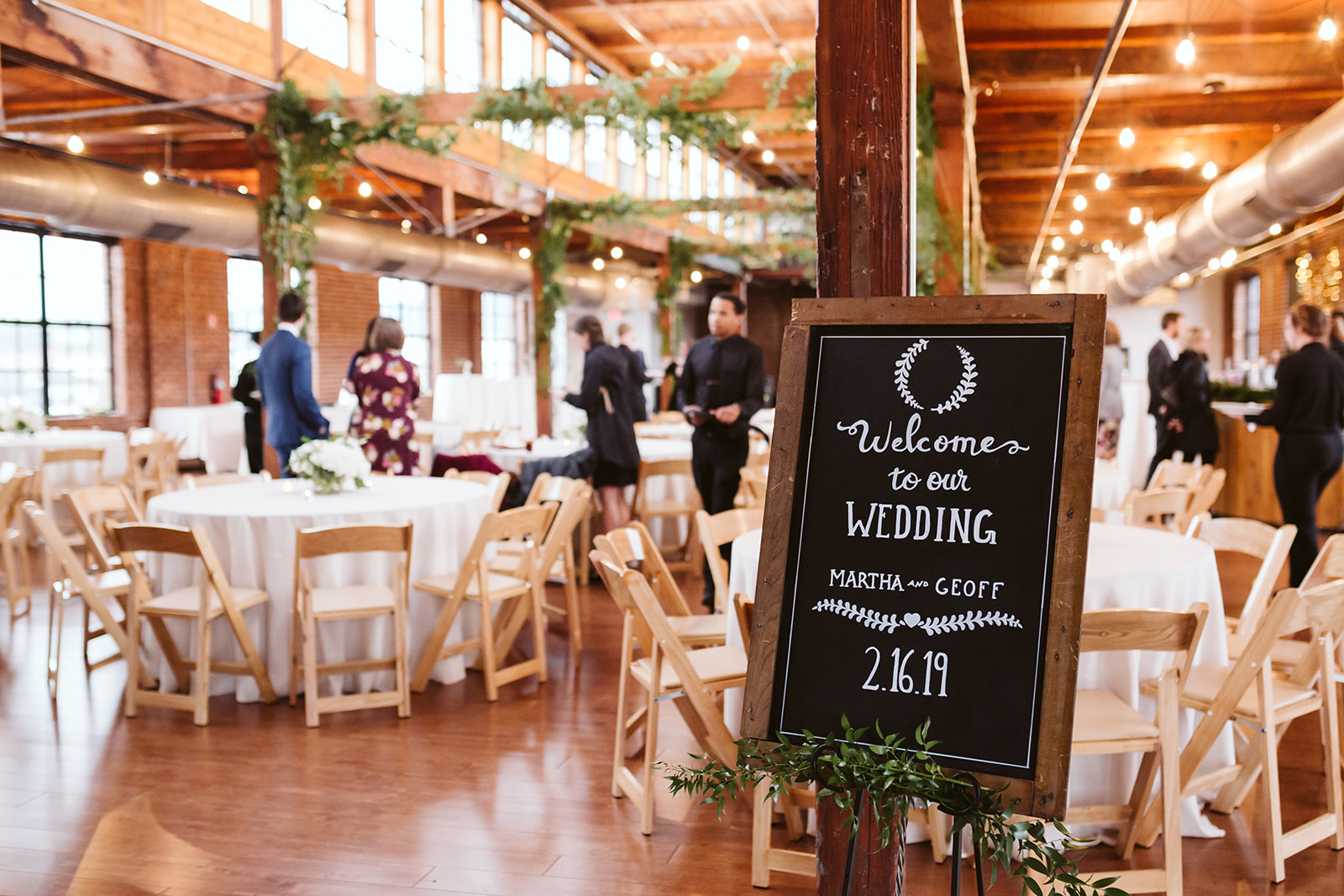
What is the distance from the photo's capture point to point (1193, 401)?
27.5 feet

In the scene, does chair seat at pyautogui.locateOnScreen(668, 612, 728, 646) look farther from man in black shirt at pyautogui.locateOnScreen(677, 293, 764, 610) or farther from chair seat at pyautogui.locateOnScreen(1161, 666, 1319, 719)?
man in black shirt at pyautogui.locateOnScreen(677, 293, 764, 610)

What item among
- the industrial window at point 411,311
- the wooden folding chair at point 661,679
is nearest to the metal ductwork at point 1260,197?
the wooden folding chair at point 661,679

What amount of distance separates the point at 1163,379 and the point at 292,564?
6.94 meters

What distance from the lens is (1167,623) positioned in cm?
272

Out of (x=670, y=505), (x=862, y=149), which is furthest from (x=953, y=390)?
(x=670, y=505)

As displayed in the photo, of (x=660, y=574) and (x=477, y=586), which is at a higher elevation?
(x=660, y=574)

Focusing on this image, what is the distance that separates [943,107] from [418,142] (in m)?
3.99

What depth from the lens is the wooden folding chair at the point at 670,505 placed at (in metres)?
7.35

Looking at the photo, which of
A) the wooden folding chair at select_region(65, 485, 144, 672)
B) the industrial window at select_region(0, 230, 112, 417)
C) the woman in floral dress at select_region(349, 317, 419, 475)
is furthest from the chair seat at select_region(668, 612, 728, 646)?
the industrial window at select_region(0, 230, 112, 417)

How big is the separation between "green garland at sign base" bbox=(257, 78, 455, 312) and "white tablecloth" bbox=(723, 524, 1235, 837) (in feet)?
19.7

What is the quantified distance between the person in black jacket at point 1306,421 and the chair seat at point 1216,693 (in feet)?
10.8

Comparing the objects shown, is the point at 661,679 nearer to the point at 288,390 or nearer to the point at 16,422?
the point at 288,390

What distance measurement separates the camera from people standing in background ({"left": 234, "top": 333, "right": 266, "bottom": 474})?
9180 mm

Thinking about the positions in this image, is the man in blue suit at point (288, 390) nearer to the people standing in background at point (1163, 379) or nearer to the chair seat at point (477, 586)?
the chair seat at point (477, 586)
